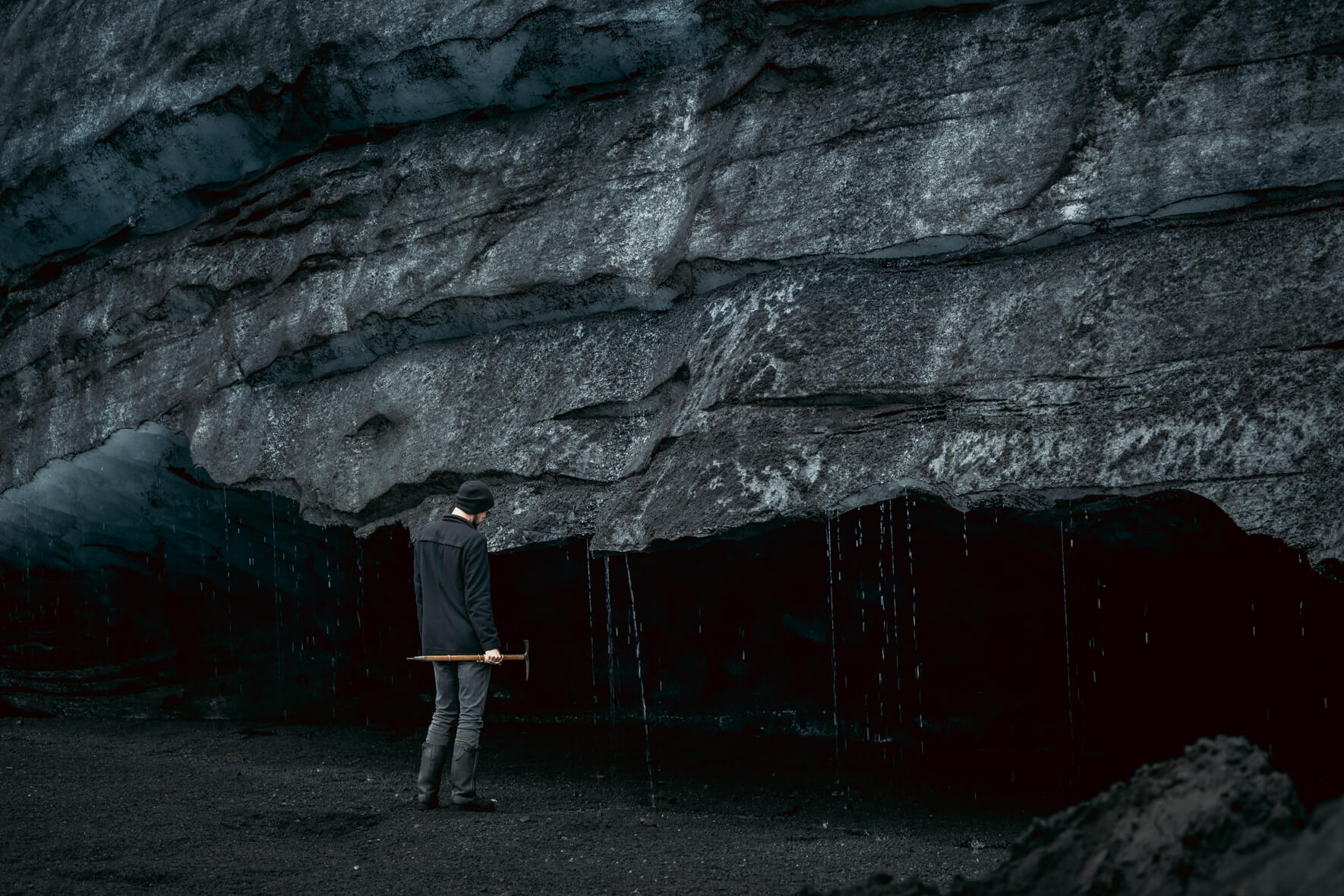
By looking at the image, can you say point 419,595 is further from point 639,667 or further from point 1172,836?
point 1172,836

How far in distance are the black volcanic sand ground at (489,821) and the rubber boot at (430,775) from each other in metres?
0.12

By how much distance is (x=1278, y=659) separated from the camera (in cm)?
651

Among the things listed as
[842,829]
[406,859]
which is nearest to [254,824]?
[406,859]

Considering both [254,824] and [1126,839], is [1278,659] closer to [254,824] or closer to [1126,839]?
[1126,839]

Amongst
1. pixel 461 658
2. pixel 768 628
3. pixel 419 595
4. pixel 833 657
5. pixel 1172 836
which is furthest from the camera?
pixel 768 628

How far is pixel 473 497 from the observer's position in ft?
18.5

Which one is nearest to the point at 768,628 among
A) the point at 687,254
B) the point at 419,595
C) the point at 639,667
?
the point at 639,667

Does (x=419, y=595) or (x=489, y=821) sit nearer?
(x=489, y=821)

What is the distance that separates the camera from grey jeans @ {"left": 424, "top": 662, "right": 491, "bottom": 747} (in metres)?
5.49

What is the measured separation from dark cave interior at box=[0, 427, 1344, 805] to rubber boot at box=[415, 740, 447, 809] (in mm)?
1353

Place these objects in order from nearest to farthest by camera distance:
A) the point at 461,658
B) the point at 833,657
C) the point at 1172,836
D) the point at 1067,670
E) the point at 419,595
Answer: the point at 1172,836, the point at 461,658, the point at 419,595, the point at 1067,670, the point at 833,657

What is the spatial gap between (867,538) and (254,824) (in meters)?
3.71

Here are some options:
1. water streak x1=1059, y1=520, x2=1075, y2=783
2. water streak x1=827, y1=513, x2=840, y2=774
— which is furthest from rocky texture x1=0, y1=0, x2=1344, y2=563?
water streak x1=1059, y1=520, x2=1075, y2=783

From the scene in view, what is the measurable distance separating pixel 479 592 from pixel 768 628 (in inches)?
122
